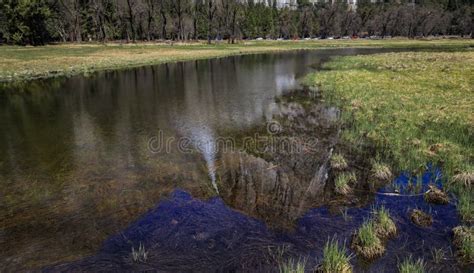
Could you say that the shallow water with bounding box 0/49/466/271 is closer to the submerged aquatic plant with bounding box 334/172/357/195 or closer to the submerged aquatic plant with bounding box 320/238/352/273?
the submerged aquatic plant with bounding box 320/238/352/273

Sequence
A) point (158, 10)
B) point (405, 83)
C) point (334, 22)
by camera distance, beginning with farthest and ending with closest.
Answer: point (334, 22) < point (158, 10) < point (405, 83)

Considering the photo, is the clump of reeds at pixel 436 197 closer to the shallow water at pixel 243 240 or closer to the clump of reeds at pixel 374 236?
the shallow water at pixel 243 240

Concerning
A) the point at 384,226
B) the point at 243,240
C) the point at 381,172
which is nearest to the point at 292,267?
the point at 243,240

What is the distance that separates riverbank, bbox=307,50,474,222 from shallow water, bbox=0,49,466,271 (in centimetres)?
403

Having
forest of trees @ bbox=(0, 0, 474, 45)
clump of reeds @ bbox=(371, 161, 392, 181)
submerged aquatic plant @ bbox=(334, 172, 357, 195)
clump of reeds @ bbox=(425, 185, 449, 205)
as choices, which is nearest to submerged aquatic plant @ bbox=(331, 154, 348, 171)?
submerged aquatic plant @ bbox=(334, 172, 357, 195)

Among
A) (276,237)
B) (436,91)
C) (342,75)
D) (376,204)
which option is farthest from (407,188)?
(342,75)

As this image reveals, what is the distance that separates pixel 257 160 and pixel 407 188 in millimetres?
5144

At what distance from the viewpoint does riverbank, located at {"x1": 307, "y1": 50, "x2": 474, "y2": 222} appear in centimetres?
1141

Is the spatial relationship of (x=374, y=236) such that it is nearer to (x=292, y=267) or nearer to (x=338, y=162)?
(x=292, y=267)

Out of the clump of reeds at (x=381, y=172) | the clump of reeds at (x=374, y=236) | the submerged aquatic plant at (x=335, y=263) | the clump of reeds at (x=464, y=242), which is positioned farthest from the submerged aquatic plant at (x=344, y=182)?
the submerged aquatic plant at (x=335, y=263)

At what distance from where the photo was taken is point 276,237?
7848mm

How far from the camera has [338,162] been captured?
11.9 metres

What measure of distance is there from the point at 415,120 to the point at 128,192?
13.4 m

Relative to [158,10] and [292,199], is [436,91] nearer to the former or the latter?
[292,199]
